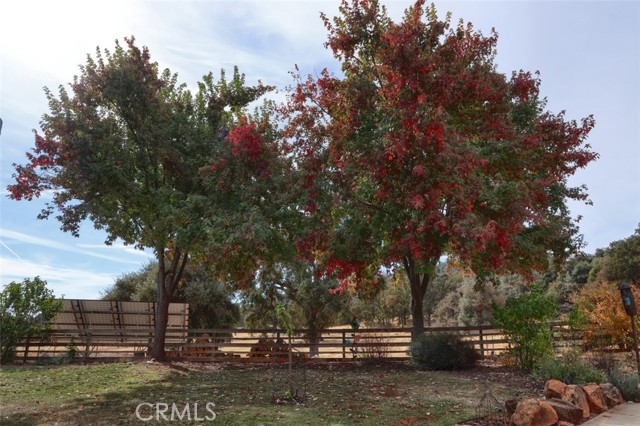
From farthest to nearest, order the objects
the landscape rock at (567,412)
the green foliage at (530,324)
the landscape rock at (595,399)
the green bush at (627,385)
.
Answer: the green foliage at (530,324) < the green bush at (627,385) < the landscape rock at (595,399) < the landscape rock at (567,412)

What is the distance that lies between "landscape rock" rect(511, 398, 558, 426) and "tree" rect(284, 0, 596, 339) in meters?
3.90

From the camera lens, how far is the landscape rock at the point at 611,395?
29.8 feet

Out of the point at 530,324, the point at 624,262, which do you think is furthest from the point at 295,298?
the point at 624,262

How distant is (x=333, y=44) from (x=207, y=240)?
7686 millimetres

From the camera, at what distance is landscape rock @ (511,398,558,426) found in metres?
7.12

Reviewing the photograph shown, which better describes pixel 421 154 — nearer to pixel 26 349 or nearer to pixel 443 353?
pixel 443 353

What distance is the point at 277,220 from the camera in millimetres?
14664

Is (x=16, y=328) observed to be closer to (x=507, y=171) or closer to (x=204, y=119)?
(x=204, y=119)

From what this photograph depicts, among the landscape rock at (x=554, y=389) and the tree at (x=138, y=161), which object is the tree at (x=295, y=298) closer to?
the tree at (x=138, y=161)

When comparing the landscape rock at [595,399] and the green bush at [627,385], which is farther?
the green bush at [627,385]

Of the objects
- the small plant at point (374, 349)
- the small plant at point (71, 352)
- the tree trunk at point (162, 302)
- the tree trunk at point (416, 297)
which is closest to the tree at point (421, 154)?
the tree trunk at point (416, 297)

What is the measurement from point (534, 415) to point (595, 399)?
2.39m

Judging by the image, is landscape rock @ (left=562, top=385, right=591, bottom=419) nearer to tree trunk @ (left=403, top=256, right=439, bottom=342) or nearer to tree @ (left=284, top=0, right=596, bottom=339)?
tree @ (left=284, top=0, right=596, bottom=339)

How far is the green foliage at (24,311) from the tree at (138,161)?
3.73 metres
